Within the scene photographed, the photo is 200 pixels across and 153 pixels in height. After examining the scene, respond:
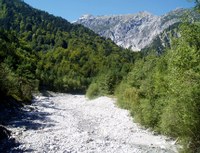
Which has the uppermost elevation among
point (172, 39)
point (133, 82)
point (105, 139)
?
point (172, 39)

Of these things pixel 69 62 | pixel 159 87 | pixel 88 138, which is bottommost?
pixel 88 138

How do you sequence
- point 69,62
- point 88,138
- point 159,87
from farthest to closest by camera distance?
point 69,62 < point 159,87 < point 88,138

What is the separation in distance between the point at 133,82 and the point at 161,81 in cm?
2563

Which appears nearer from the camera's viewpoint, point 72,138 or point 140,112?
point 72,138

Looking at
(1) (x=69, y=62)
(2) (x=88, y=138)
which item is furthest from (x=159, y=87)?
(1) (x=69, y=62)

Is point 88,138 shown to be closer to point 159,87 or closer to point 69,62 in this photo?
point 159,87

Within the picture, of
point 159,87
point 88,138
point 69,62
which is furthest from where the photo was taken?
Answer: point 69,62

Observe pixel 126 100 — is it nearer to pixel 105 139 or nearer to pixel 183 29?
pixel 105 139

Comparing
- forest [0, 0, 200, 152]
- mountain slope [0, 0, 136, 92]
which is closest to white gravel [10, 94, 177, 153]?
forest [0, 0, 200, 152]

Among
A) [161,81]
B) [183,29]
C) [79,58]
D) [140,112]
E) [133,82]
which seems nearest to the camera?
[183,29]

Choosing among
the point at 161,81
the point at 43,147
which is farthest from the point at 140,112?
the point at 43,147

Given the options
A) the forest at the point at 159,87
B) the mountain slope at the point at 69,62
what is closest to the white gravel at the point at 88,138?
the forest at the point at 159,87

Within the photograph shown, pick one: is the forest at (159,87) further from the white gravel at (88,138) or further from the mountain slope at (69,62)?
the white gravel at (88,138)

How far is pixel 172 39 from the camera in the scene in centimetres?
2002
